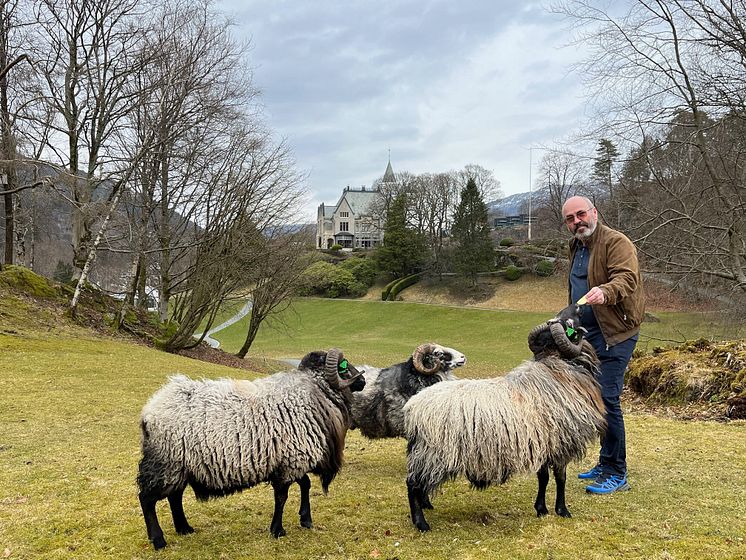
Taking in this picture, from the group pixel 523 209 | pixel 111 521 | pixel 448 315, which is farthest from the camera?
pixel 523 209

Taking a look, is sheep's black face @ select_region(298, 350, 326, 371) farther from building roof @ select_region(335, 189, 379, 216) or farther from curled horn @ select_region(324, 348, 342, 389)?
building roof @ select_region(335, 189, 379, 216)

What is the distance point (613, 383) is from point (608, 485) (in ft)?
3.64

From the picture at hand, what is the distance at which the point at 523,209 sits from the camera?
105438 mm

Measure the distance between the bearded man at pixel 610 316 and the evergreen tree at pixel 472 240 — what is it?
51.6 meters

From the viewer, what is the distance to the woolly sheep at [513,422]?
15.4 ft

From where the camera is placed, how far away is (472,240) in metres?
57.3

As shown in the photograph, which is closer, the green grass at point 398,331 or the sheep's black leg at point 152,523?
the sheep's black leg at point 152,523

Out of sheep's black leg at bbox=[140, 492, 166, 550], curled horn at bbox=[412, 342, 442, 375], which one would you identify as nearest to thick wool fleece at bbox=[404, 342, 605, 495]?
curled horn at bbox=[412, 342, 442, 375]

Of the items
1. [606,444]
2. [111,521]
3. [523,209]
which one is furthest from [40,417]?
[523,209]

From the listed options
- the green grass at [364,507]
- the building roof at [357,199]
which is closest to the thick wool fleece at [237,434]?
the green grass at [364,507]

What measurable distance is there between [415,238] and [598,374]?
5983cm

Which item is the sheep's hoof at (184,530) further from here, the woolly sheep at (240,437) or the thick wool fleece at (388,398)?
the thick wool fleece at (388,398)

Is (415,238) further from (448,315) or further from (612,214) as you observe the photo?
(612,214)

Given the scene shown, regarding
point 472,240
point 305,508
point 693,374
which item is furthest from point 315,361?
point 472,240
